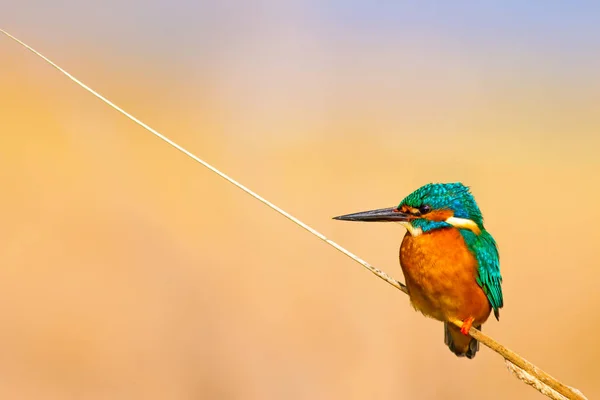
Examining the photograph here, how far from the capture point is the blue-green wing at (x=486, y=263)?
8.41 ft

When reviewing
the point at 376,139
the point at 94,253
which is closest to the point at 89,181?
the point at 94,253

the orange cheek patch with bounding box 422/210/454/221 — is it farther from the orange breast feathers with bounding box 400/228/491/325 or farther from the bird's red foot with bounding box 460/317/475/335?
the bird's red foot with bounding box 460/317/475/335

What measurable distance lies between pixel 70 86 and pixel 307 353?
3.35 metres

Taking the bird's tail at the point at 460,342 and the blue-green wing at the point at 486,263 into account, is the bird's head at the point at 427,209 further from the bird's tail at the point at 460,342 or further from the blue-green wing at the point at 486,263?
the bird's tail at the point at 460,342

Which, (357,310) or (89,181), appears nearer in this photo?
(357,310)

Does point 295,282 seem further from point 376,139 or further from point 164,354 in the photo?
point 376,139

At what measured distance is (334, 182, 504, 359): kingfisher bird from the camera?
2.49 metres

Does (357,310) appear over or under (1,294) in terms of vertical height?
over

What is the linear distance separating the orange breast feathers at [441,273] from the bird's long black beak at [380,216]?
8cm

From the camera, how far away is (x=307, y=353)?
169 inches

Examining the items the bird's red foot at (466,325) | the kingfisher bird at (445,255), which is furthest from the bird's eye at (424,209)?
the bird's red foot at (466,325)

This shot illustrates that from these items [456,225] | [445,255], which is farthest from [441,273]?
[456,225]

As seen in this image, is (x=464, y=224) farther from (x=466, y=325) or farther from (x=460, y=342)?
(x=460, y=342)

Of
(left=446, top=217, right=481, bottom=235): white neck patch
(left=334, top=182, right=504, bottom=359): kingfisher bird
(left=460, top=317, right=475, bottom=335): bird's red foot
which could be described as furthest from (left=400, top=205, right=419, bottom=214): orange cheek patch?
(left=460, top=317, right=475, bottom=335): bird's red foot
